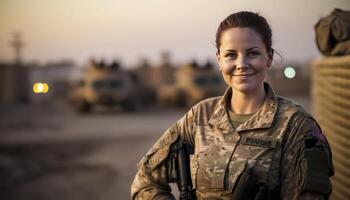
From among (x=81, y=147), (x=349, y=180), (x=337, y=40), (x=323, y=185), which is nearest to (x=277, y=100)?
(x=323, y=185)

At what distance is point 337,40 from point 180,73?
13613mm

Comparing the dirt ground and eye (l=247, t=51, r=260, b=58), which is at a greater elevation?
eye (l=247, t=51, r=260, b=58)

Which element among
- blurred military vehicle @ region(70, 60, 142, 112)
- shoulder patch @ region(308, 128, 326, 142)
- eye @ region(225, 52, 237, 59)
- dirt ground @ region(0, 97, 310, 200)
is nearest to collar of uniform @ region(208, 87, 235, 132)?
eye @ region(225, 52, 237, 59)

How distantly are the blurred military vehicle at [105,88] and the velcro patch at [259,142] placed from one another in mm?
13323

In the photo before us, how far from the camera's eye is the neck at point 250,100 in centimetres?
154

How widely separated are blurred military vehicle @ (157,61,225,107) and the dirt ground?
15.2ft

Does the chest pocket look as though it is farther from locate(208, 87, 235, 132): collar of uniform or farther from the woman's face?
the woman's face

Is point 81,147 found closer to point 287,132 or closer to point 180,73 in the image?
point 287,132

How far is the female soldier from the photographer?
1392 millimetres

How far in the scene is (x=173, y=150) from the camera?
1614 mm

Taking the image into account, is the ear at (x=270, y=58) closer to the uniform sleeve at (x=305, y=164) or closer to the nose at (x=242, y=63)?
the nose at (x=242, y=63)

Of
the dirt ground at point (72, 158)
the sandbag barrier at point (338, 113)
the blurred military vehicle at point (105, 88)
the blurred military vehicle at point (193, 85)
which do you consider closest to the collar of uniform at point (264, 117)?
the sandbag barrier at point (338, 113)

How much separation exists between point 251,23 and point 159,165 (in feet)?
1.75

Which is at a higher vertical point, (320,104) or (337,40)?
(337,40)
